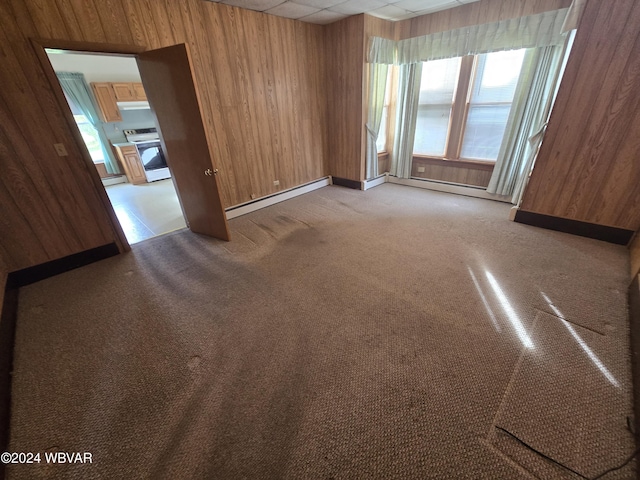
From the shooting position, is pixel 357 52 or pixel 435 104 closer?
pixel 357 52

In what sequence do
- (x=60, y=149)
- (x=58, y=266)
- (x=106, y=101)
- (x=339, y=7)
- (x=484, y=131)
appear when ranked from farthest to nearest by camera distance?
1. (x=106, y=101)
2. (x=484, y=131)
3. (x=339, y=7)
4. (x=58, y=266)
5. (x=60, y=149)

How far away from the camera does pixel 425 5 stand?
3258 mm

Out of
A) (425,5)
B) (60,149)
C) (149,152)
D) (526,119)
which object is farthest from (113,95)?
(526,119)

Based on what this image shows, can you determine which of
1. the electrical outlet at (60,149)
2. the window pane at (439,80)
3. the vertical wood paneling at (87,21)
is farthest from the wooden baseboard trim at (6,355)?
the window pane at (439,80)

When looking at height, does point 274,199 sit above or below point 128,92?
below

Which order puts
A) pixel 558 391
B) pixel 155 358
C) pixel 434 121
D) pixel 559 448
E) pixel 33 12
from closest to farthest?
pixel 559 448 < pixel 558 391 < pixel 155 358 < pixel 33 12 < pixel 434 121

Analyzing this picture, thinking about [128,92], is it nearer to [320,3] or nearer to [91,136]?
[91,136]

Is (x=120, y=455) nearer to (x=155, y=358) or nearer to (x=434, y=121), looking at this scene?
(x=155, y=358)

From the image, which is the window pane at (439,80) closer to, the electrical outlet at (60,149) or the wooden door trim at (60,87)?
the wooden door trim at (60,87)

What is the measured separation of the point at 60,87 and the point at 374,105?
3.73 metres

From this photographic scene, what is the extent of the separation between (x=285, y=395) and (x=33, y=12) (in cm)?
329

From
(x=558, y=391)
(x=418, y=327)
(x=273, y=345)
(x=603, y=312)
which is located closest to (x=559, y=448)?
(x=558, y=391)

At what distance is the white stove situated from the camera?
561 cm

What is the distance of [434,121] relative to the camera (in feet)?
14.0
